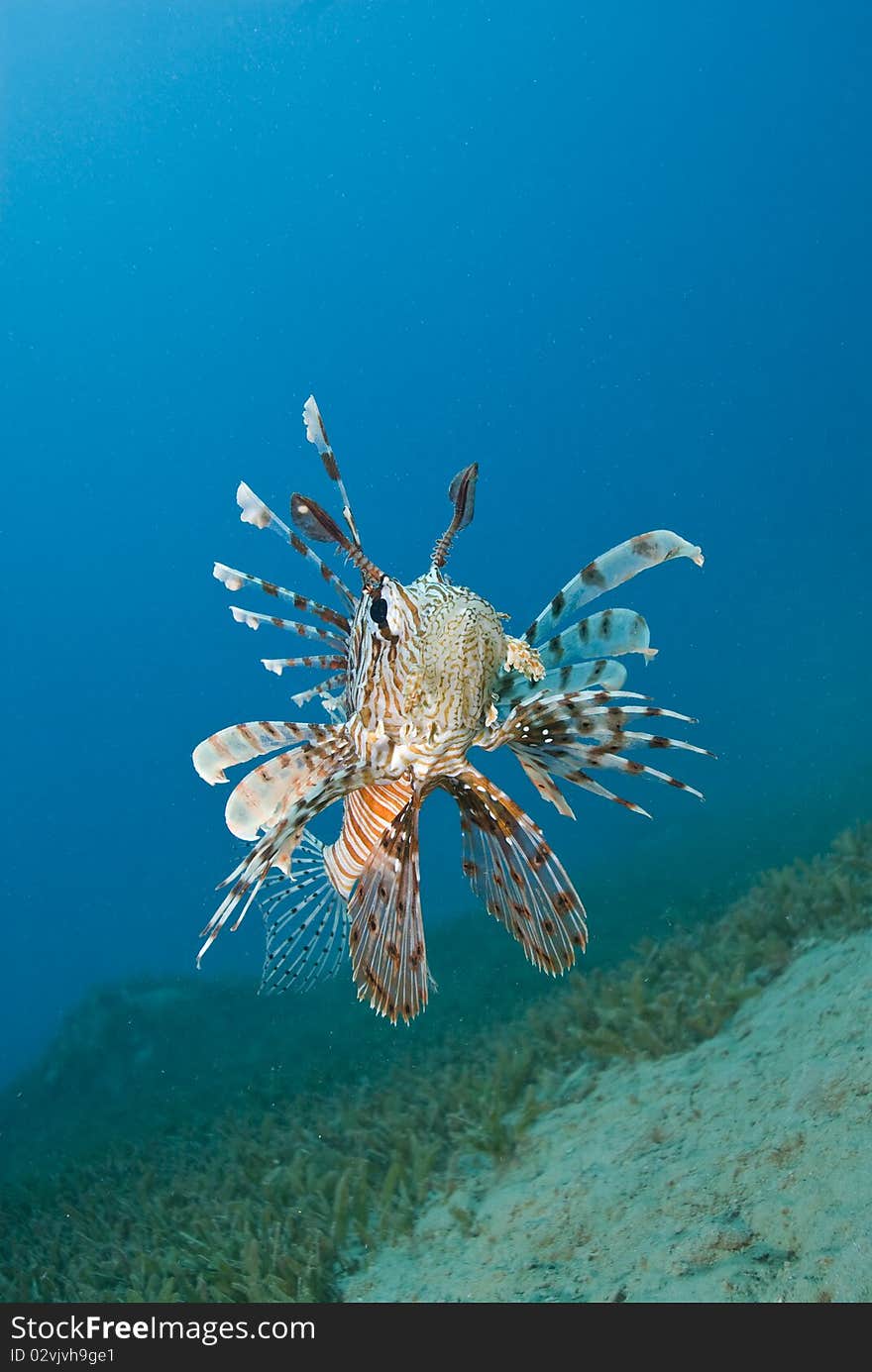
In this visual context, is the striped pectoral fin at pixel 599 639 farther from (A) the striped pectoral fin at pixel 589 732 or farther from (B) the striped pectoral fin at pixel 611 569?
(A) the striped pectoral fin at pixel 589 732

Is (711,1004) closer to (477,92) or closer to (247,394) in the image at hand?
(247,394)

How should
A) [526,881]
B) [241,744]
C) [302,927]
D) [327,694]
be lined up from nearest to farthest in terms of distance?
[241,744] → [526,881] → [327,694] → [302,927]

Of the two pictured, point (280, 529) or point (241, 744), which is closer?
point (241, 744)

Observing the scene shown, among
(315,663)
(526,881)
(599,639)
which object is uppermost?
(315,663)

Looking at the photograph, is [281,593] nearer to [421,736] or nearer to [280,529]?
[280,529]

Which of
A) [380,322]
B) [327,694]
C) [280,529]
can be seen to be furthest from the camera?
[380,322]

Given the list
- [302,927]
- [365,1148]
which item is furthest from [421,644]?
[365,1148]
